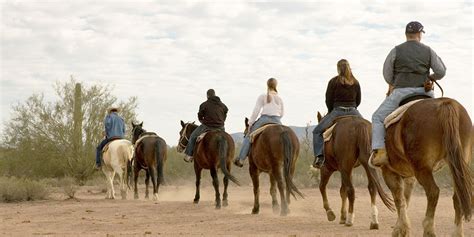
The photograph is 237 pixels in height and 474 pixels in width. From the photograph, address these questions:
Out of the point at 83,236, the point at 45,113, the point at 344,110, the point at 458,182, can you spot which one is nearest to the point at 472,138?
the point at 458,182

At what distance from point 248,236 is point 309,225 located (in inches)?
71.6

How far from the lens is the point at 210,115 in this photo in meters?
16.5

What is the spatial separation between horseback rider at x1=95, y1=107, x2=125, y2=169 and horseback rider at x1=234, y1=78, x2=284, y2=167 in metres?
7.09

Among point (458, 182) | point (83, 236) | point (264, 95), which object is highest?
point (264, 95)

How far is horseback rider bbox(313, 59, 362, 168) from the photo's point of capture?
12.0 meters

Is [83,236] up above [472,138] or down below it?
below

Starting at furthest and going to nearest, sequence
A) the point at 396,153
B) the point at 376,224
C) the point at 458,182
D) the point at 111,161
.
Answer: the point at 111,161
the point at 376,224
the point at 396,153
the point at 458,182

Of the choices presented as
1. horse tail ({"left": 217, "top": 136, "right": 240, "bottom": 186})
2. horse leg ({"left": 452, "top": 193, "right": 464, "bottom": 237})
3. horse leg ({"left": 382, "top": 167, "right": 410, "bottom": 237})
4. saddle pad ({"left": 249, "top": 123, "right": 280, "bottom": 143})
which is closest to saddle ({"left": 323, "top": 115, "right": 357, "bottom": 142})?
saddle pad ({"left": 249, "top": 123, "right": 280, "bottom": 143})

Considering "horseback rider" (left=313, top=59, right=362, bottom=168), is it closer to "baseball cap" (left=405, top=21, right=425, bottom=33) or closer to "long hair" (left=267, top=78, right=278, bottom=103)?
"long hair" (left=267, top=78, right=278, bottom=103)

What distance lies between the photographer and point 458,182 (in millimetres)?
7352

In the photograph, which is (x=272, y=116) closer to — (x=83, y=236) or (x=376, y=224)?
(x=376, y=224)

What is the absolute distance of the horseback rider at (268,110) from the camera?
14.2 metres

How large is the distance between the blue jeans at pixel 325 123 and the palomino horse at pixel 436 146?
3620mm

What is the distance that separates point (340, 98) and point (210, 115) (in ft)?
16.8
